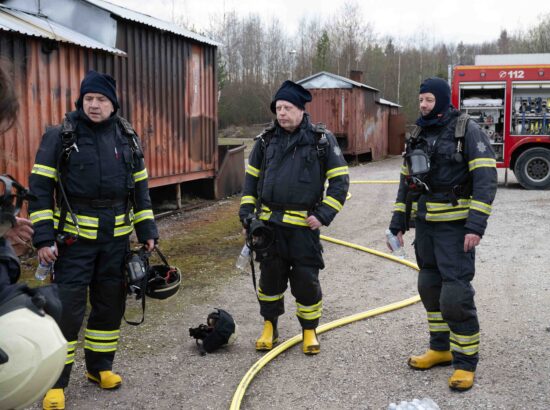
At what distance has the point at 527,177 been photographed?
1374 centimetres

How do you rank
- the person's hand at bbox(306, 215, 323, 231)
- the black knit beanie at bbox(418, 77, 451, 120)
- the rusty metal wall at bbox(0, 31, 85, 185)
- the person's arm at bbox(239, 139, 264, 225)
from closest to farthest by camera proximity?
the black knit beanie at bbox(418, 77, 451, 120) → the person's hand at bbox(306, 215, 323, 231) → the person's arm at bbox(239, 139, 264, 225) → the rusty metal wall at bbox(0, 31, 85, 185)

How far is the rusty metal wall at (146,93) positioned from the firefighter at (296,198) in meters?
2.78

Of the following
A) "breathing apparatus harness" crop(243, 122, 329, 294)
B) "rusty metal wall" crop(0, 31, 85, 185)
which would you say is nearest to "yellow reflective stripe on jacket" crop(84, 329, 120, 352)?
"breathing apparatus harness" crop(243, 122, 329, 294)

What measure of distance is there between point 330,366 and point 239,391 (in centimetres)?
78

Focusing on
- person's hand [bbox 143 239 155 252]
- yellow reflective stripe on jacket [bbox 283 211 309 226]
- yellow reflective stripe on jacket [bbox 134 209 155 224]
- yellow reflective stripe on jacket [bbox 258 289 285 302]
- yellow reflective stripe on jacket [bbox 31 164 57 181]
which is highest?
yellow reflective stripe on jacket [bbox 31 164 57 181]

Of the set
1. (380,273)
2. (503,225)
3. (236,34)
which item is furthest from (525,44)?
(380,273)

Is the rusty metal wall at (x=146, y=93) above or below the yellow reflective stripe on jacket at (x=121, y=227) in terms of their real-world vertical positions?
above

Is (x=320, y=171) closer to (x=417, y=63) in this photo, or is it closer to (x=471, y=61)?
(x=417, y=63)

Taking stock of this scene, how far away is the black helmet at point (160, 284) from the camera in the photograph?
13.1ft

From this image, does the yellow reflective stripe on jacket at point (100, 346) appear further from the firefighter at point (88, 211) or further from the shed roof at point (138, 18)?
the shed roof at point (138, 18)

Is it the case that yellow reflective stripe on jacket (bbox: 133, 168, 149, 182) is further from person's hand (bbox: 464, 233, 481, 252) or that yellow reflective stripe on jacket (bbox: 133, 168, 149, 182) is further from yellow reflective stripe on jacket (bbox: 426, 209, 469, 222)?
person's hand (bbox: 464, 233, 481, 252)

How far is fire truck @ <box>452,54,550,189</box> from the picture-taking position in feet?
44.5

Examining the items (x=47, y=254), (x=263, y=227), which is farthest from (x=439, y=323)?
(x=47, y=254)

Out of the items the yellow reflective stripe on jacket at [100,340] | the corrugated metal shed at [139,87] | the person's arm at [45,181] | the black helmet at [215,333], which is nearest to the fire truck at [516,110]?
the corrugated metal shed at [139,87]
